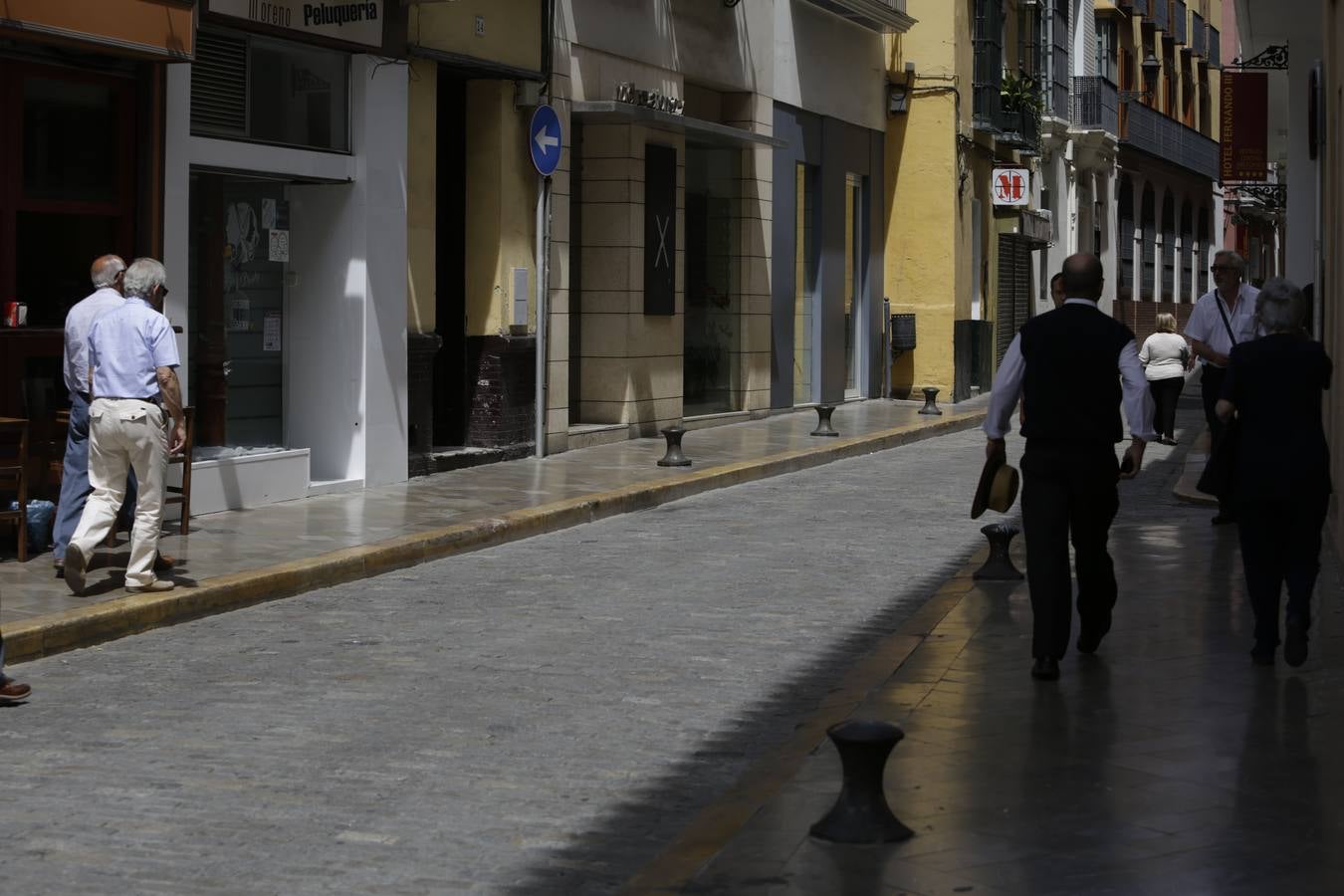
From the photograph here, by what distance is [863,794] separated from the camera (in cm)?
546

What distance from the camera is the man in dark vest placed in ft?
26.2

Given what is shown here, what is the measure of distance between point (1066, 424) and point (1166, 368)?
15175 mm

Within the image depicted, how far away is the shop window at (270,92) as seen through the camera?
45.5 feet

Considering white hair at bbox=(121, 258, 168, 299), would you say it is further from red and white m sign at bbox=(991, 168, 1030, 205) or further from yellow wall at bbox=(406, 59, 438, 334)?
red and white m sign at bbox=(991, 168, 1030, 205)

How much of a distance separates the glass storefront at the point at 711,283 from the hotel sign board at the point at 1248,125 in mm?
6718

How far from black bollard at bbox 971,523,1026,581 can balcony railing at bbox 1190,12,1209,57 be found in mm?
48940

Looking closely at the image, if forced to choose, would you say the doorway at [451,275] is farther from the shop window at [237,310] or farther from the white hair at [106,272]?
the white hair at [106,272]

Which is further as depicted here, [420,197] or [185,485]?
[420,197]

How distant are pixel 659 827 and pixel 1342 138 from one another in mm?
8103

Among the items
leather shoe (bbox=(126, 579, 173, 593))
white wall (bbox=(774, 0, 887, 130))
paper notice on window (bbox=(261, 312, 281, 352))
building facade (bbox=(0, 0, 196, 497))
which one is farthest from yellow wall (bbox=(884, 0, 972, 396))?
leather shoe (bbox=(126, 579, 173, 593))

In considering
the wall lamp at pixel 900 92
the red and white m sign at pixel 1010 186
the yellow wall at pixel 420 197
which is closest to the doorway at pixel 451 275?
the yellow wall at pixel 420 197

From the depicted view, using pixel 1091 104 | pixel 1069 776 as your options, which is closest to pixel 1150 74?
pixel 1091 104

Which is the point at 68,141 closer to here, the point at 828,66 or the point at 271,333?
the point at 271,333

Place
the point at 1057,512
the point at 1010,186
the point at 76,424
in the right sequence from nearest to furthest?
the point at 1057,512
the point at 76,424
the point at 1010,186
